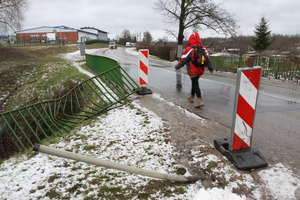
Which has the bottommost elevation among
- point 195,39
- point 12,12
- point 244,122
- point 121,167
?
point 121,167

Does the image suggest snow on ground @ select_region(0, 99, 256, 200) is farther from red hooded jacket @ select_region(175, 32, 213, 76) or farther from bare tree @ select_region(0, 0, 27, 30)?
bare tree @ select_region(0, 0, 27, 30)

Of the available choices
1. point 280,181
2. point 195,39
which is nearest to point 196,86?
point 195,39

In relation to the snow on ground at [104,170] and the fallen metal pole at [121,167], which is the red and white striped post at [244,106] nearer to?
the snow on ground at [104,170]

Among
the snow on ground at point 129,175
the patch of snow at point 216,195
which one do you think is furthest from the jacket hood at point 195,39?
the patch of snow at point 216,195

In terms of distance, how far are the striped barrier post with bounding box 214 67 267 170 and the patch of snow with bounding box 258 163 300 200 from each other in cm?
13

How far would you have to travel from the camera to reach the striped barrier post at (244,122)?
2658 mm

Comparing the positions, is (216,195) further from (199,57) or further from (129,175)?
(199,57)

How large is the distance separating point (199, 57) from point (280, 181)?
3.25m

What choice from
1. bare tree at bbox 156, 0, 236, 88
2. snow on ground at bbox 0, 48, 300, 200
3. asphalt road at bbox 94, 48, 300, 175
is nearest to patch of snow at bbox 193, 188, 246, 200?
snow on ground at bbox 0, 48, 300, 200

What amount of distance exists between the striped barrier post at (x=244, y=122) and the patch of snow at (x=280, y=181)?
134 millimetres

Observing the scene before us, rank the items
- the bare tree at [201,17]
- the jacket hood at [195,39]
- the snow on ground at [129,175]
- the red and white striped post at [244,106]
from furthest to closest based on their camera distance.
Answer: the bare tree at [201,17] → the jacket hood at [195,39] → the red and white striped post at [244,106] → the snow on ground at [129,175]

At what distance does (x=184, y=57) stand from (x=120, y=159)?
295 cm

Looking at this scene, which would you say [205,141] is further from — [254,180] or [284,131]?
[284,131]

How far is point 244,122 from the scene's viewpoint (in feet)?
9.35
